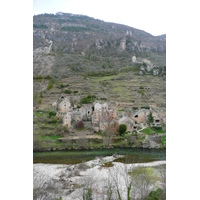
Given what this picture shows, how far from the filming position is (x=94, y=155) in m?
6.25

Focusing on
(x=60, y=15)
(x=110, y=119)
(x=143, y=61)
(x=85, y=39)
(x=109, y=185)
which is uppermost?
(x=60, y=15)

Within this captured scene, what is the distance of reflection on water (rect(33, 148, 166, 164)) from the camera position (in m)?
5.99

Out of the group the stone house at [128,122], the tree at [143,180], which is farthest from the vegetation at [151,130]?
Answer: the tree at [143,180]

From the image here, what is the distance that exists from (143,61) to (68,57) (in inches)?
119

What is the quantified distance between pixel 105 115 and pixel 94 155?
4.48ft

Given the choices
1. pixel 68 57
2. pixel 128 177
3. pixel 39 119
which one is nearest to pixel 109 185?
pixel 128 177

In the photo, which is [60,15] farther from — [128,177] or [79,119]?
[128,177]

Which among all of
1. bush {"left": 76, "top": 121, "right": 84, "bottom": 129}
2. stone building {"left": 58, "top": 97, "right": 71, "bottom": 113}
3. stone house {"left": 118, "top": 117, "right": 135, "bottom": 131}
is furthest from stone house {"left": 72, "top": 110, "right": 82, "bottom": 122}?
stone house {"left": 118, "top": 117, "right": 135, "bottom": 131}

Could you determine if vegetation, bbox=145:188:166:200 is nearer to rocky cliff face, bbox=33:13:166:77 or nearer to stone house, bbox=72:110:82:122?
stone house, bbox=72:110:82:122

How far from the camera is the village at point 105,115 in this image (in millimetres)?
6562

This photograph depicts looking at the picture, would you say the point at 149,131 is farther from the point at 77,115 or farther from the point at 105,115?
the point at 77,115

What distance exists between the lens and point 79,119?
6.54 m

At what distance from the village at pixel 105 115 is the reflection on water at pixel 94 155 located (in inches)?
27.1

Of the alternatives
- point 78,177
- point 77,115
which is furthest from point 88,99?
point 78,177
